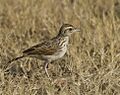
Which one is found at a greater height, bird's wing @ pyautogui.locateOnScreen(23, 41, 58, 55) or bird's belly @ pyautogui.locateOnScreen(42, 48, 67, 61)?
bird's wing @ pyautogui.locateOnScreen(23, 41, 58, 55)

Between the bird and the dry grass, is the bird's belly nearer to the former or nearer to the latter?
the bird

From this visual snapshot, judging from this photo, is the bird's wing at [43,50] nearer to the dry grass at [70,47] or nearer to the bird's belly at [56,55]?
the bird's belly at [56,55]

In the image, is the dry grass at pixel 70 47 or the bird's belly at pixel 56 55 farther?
the bird's belly at pixel 56 55

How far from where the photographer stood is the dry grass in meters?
7.64

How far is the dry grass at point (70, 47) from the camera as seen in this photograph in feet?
25.1

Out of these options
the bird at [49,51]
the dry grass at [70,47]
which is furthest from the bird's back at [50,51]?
the dry grass at [70,47]

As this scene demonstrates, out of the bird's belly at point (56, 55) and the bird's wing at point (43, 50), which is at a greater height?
the bird's wing at point (43, 50)

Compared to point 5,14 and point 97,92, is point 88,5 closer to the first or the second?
point 5,14

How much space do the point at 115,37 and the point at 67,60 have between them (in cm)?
119

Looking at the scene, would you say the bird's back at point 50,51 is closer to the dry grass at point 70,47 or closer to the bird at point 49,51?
the bird at point 49,51

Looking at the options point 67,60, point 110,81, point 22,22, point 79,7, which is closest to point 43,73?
point 67,60

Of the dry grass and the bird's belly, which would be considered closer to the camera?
the dry grass

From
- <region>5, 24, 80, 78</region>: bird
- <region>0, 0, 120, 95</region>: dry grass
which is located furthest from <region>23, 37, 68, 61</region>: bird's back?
<region>0, 0, 120, 95</region>: dry grass

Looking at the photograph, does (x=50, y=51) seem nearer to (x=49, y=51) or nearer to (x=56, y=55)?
(x=49, y=51)
